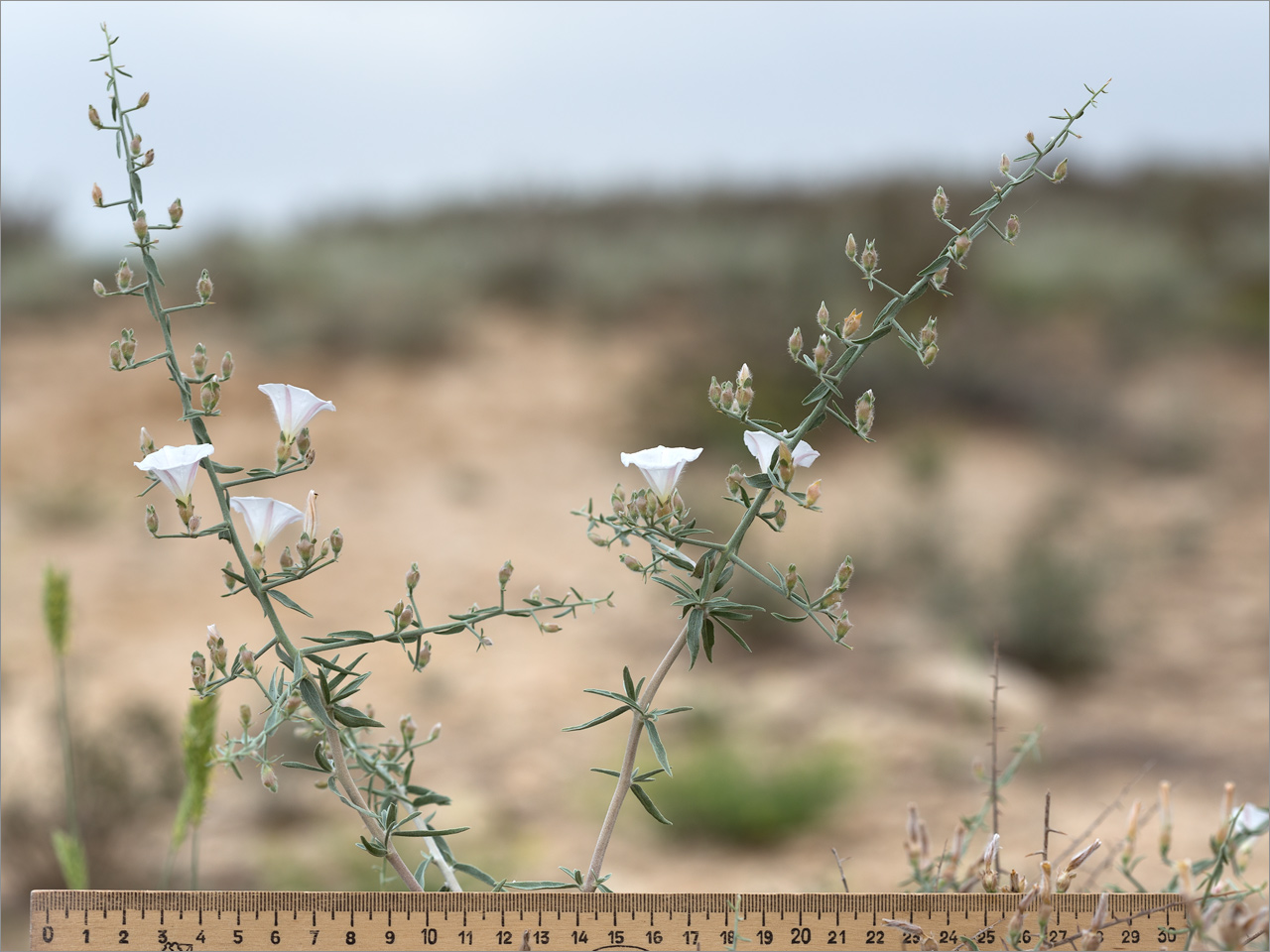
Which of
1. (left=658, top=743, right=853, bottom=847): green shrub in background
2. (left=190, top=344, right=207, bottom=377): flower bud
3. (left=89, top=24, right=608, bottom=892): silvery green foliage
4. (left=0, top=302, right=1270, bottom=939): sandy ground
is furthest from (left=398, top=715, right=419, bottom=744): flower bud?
(left=658, top=743, right=853, bottom=847): green shrub in background

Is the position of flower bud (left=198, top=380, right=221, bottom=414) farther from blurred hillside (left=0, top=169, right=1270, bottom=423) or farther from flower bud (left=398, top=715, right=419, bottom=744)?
blurred hillside (left=0, top=169, right=1270, bottom=423)

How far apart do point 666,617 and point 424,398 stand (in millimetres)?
4163

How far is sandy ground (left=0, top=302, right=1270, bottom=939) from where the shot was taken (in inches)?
179

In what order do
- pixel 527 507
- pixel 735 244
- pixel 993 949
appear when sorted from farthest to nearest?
pixel 735 244 < pixel 527 507 < pixel 993 949

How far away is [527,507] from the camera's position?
336 inches

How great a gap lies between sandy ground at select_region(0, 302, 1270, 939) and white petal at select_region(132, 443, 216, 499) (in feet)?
5.35

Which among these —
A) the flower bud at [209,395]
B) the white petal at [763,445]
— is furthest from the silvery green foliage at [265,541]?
the white petal at [763,445]

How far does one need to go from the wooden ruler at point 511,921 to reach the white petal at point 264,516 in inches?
22.9

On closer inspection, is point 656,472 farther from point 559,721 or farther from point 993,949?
point 559,721

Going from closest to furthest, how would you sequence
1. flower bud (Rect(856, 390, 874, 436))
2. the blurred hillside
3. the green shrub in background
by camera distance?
flower bud (Rect(856, 390, 874, 436)) < the green shrub in background < the blurred hillside

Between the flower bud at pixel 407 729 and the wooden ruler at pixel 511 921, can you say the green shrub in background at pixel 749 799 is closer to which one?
the wooden ruler at pixel 511 921

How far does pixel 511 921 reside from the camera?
148 centimetres

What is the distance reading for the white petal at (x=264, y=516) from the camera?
1.30 meters

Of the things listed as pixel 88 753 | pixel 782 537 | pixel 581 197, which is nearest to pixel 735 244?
pixel 581 197
